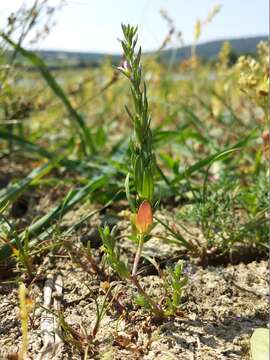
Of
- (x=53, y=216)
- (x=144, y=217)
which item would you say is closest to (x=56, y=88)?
(x=53, y=216)

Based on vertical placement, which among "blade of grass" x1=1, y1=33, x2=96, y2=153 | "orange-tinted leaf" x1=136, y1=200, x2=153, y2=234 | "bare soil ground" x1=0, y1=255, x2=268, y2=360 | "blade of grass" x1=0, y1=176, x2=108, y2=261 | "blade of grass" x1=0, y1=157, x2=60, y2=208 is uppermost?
"blade of grass" x1=1, y1=33, x2=96, y2=153

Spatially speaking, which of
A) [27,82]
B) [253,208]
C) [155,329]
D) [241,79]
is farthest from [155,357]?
[27,82]

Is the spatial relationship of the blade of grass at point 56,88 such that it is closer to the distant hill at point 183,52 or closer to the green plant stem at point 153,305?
the distant hill at point 183,52

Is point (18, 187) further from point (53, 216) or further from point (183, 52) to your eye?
point (183, 52)

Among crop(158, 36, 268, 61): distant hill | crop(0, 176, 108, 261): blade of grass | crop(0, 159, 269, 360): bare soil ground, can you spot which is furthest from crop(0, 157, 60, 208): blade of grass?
crop(158, 36, 268, 61): distant hill

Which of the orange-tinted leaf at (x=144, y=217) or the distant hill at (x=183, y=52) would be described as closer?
the orange-tinted leaf at (x=144, y=217)

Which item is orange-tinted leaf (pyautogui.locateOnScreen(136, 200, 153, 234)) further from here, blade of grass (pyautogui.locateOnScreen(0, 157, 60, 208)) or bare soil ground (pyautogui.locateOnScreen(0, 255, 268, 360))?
blade of grass (pyautogui.locateOnScreen(0, 157, 60, 208))

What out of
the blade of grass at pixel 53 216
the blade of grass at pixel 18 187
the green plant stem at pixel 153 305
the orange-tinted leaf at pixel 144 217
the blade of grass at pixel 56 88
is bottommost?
the green plant stem at pixel 153 305

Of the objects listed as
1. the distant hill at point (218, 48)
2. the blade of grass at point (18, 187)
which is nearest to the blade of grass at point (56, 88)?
the blade of grass at point (18, 187)

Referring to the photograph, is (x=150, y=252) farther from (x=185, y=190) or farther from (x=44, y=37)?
(x=44, y=37)
